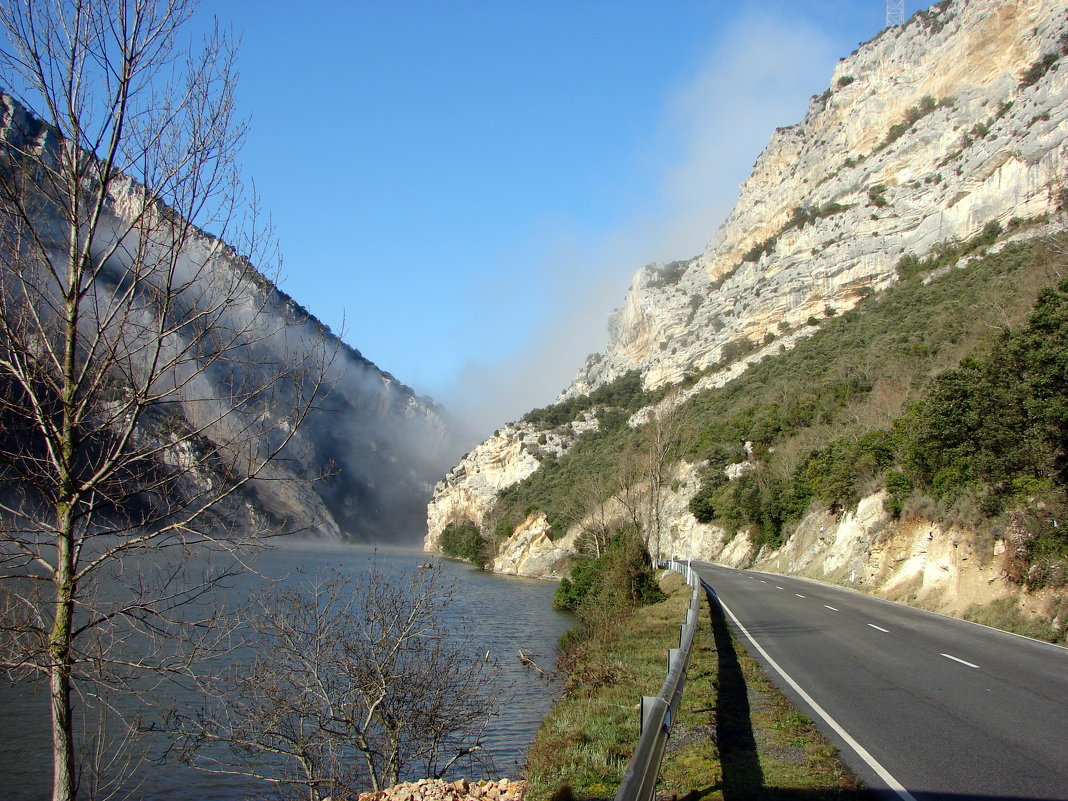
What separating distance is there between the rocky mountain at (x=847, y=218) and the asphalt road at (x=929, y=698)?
12.0m

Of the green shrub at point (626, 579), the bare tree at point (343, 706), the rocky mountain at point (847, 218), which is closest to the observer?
the bare tree at point (343, 706)

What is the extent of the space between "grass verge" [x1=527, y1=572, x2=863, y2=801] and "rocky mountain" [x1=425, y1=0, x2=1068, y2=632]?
1711cm

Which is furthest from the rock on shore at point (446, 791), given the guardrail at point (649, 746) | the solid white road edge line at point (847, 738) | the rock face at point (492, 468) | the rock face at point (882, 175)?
the rock face at point (492, 468)

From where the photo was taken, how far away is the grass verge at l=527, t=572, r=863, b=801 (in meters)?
5.76

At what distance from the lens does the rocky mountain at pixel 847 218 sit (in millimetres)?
53531

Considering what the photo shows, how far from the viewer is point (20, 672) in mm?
5137

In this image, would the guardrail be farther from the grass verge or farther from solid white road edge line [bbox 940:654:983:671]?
solid white road edge line [bbox 940:654:983:671]

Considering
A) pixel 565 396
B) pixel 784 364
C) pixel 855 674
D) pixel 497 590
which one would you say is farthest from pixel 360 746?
pixel 565 396

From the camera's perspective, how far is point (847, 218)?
76.8 metres

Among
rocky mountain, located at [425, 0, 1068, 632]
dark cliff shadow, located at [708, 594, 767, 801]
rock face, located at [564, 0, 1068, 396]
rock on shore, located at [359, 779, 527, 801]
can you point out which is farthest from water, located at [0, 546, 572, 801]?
rock face, located at [564, 0, 1068, 396]

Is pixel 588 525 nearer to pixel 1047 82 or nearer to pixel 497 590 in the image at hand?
pixel 497 590

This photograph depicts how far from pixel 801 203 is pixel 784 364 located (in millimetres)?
34103

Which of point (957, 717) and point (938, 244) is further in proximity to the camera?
point (938, 244)

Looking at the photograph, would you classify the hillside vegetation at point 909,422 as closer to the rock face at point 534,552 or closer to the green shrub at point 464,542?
the rock face at point 534,552
